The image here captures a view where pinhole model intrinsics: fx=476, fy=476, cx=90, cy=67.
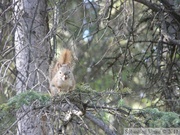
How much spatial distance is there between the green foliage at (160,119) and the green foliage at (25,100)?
747 mm

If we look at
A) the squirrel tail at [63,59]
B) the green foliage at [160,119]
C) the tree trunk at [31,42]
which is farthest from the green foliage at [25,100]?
the tree trunk at [31,42]

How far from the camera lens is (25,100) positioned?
338 cm

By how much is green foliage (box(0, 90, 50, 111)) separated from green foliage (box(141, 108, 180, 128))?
747 mm

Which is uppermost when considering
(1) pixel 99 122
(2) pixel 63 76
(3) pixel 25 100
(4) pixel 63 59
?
(4) pixel 63 59

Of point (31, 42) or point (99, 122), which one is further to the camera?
point (31, 42)

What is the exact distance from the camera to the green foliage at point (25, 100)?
11.1 feet

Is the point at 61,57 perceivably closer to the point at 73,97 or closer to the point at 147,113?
the point at 73,97

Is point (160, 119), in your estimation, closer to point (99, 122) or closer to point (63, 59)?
point (99, 122)

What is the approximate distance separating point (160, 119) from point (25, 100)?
97 centimetres

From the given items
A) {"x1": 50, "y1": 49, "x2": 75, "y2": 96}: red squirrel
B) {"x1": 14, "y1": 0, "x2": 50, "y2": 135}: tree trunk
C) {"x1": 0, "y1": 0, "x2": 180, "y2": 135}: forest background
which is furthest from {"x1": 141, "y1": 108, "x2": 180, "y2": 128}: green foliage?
{"x1": 14, "y1": 0, "x2": 50, "y2": 135}: tree trunk

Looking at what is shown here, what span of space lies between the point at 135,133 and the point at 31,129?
4.15 ft

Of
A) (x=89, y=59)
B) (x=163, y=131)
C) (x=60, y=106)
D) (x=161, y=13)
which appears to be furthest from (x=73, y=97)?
(x=89, y=59)

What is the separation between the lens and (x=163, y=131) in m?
3.38

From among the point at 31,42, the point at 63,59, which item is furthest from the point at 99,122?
the point at 31,42
